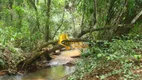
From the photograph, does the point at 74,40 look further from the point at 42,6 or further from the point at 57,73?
the point at 42,6

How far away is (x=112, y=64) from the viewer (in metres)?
5.69

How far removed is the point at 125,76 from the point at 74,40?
2729 mm

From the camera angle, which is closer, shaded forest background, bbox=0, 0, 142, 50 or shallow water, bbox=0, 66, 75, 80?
shaded forest background, bbox=0, 0, 142, 50

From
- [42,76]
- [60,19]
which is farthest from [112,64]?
[60,19]

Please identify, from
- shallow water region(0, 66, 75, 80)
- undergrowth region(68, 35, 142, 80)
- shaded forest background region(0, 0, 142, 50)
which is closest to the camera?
undergrowth region(68, 35, 142, 80)

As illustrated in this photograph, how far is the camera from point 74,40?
23.2 feet

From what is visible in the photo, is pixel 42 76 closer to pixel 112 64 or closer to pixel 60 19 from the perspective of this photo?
Result: pixel 112 64

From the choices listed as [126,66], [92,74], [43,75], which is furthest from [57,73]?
[126,66]

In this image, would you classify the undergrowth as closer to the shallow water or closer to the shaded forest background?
the shaded forest background

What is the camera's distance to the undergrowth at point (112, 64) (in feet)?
16.4

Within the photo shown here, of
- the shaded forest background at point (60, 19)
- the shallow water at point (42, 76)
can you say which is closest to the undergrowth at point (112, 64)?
the shaded forest background at point (60, 19)

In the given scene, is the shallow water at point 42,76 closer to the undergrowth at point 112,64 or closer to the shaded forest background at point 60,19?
the shaded forest background at point 60,19

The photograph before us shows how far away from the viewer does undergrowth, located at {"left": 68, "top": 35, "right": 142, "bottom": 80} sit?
5.01 m

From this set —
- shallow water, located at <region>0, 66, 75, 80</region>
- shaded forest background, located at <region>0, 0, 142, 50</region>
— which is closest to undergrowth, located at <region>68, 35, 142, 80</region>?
shaded forest background, located at <region>0, 0, 142, 50</region>
